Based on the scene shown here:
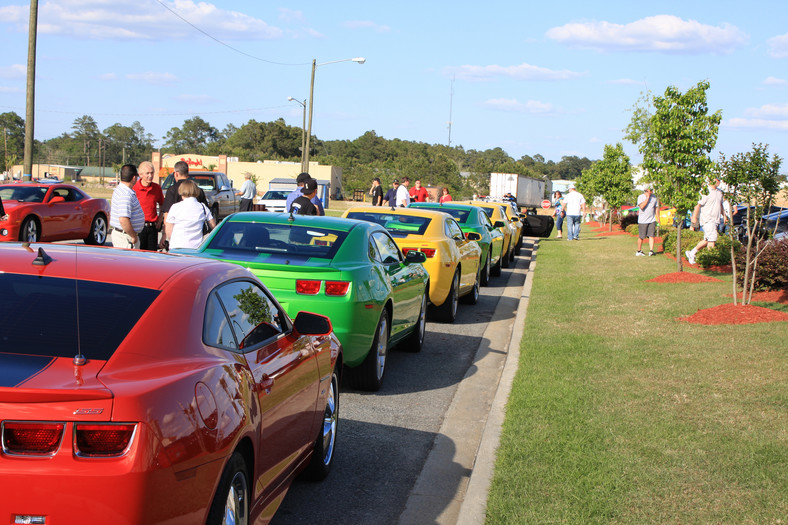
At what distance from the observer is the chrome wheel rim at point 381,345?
7.87m

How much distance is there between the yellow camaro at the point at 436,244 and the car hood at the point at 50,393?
836 cm

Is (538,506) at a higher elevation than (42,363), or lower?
lower

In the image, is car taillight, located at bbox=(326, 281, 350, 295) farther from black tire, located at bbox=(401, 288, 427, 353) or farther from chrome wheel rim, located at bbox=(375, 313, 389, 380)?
black tire, located at bbox=(401, 288, 427, 353)

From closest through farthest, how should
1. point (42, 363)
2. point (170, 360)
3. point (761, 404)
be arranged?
point (42, 363), point (170, 360), point (761, 404)

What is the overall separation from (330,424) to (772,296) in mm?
9805

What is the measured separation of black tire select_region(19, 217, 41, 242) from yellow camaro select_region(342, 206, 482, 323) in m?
8.44

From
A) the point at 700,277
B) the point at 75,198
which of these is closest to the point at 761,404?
the point at 700,277

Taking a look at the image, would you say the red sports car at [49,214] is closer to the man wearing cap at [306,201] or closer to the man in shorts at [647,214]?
the man wearing cap at [306,201]

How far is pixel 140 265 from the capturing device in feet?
12.4

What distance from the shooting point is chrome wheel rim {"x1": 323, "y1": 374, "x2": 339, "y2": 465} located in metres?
5.52

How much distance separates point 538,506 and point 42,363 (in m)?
3.01

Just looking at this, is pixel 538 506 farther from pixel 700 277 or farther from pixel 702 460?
pixel 700 277

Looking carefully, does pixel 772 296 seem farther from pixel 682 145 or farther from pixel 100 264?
pixel 100 264

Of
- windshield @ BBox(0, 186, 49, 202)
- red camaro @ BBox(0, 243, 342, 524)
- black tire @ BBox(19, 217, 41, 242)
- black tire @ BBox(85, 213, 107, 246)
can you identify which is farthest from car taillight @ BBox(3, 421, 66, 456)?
black tire @ BBox(85, 213, 107, 246)
